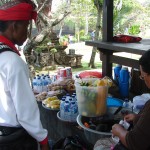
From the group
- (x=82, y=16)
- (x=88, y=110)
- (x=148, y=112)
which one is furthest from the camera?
(x=82, y=16)

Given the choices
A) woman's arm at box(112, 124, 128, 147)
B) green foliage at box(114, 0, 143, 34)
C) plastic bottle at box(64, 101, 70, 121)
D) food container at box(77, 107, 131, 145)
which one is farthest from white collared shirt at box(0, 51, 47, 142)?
green foliage at box(114, 0, 143, 34)

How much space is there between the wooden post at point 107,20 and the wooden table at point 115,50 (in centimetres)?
17

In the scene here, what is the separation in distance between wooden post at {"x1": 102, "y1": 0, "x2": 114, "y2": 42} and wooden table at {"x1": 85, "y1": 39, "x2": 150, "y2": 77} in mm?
168

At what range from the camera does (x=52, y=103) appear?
3.34 meters

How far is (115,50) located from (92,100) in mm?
1142

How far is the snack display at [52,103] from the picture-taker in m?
3.29

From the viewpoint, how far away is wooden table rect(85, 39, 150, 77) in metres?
3.11

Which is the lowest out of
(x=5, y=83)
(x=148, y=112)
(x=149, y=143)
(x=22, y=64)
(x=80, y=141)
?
(x=80, y=141)

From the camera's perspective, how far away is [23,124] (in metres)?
1.73

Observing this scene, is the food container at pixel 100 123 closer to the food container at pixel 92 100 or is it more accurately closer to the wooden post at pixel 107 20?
the food container at pixel 92 100

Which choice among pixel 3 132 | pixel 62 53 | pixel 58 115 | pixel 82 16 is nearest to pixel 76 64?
pixel 62 53

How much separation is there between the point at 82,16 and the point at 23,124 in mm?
21006

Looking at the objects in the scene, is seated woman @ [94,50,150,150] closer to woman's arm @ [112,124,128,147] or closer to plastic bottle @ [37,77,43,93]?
woman's arm @ [112,124,128,147]

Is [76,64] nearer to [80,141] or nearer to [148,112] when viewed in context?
[80,141]
